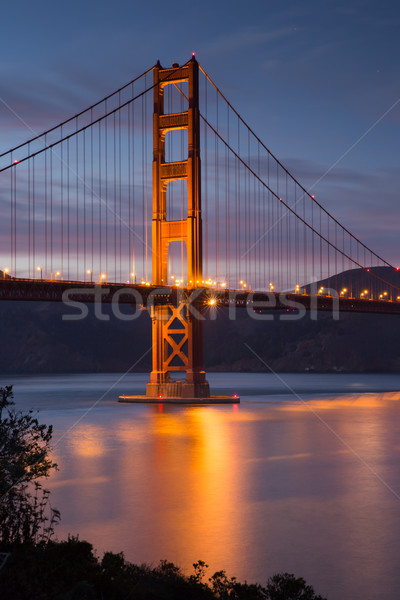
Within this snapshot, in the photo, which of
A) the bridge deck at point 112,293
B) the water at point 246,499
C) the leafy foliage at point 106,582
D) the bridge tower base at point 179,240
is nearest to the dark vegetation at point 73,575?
the leafy foliage at point 106,582

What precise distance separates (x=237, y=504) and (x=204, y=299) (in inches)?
1423

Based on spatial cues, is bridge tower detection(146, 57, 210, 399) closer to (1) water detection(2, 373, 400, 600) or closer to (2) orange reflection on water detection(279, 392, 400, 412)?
(2) orange reflection on water detection(279, 392, 400, 412)

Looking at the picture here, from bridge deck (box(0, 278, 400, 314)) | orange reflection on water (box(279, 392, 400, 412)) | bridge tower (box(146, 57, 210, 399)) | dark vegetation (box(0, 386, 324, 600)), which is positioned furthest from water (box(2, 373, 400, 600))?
orange reflection on water (box(279, 392, 400, 412))

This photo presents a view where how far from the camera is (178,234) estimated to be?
50.6 m

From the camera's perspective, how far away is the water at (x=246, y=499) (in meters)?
11.2

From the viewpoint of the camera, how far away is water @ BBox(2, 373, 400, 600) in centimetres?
1118

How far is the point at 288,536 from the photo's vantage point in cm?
1284

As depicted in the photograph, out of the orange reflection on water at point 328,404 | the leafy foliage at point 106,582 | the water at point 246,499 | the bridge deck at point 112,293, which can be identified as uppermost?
the bridge deck at point 112,293

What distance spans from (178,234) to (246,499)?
34.9 meters

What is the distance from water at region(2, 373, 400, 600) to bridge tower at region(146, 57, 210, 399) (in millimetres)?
16365

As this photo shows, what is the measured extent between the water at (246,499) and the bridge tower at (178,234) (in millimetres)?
16365

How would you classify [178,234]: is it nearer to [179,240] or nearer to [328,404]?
[179,240]

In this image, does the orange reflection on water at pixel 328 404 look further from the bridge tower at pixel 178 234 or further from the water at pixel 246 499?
the water at pixel 246 499

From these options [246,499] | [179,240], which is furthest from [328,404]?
[246,499]
